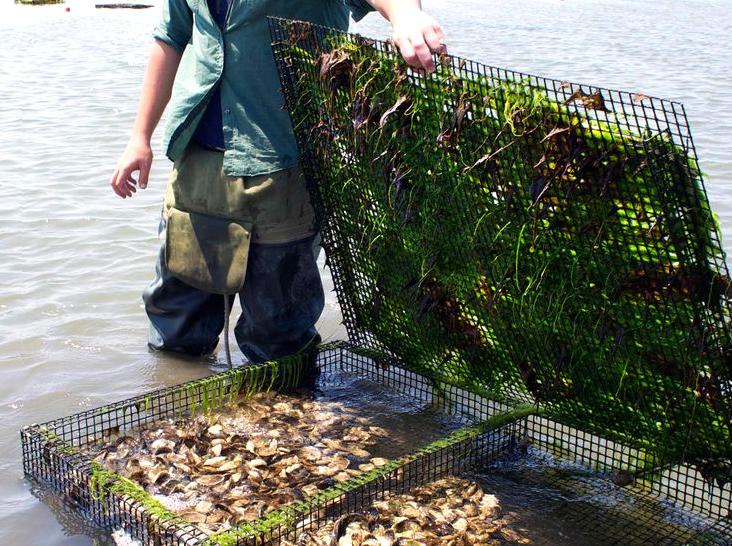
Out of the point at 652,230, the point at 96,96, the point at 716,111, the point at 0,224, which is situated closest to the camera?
the point at 652,230

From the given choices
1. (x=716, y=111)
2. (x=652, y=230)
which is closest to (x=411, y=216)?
(x=652, y=230)

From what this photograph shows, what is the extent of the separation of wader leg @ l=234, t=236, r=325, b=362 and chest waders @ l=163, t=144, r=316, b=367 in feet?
0.29

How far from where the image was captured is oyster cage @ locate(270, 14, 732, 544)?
3.40 metres

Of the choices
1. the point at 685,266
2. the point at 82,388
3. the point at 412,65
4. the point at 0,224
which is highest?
the point at 412,65

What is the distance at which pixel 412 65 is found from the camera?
381 cm

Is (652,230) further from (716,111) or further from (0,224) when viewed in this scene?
(716,111)

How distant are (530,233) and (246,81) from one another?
1708 mm

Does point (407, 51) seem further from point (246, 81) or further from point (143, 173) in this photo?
point (143, 173)

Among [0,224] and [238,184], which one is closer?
[238,184]

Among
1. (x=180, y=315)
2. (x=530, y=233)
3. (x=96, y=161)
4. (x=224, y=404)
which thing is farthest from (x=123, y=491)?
(x=96, y=161)

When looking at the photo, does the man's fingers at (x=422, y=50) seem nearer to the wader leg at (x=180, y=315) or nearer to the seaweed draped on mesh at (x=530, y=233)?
the seaweed draped on mesh at (x=530, y=233)

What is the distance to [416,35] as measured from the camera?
3703mm

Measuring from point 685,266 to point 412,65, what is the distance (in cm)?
131

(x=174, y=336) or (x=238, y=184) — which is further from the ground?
(x=238, y=184)
